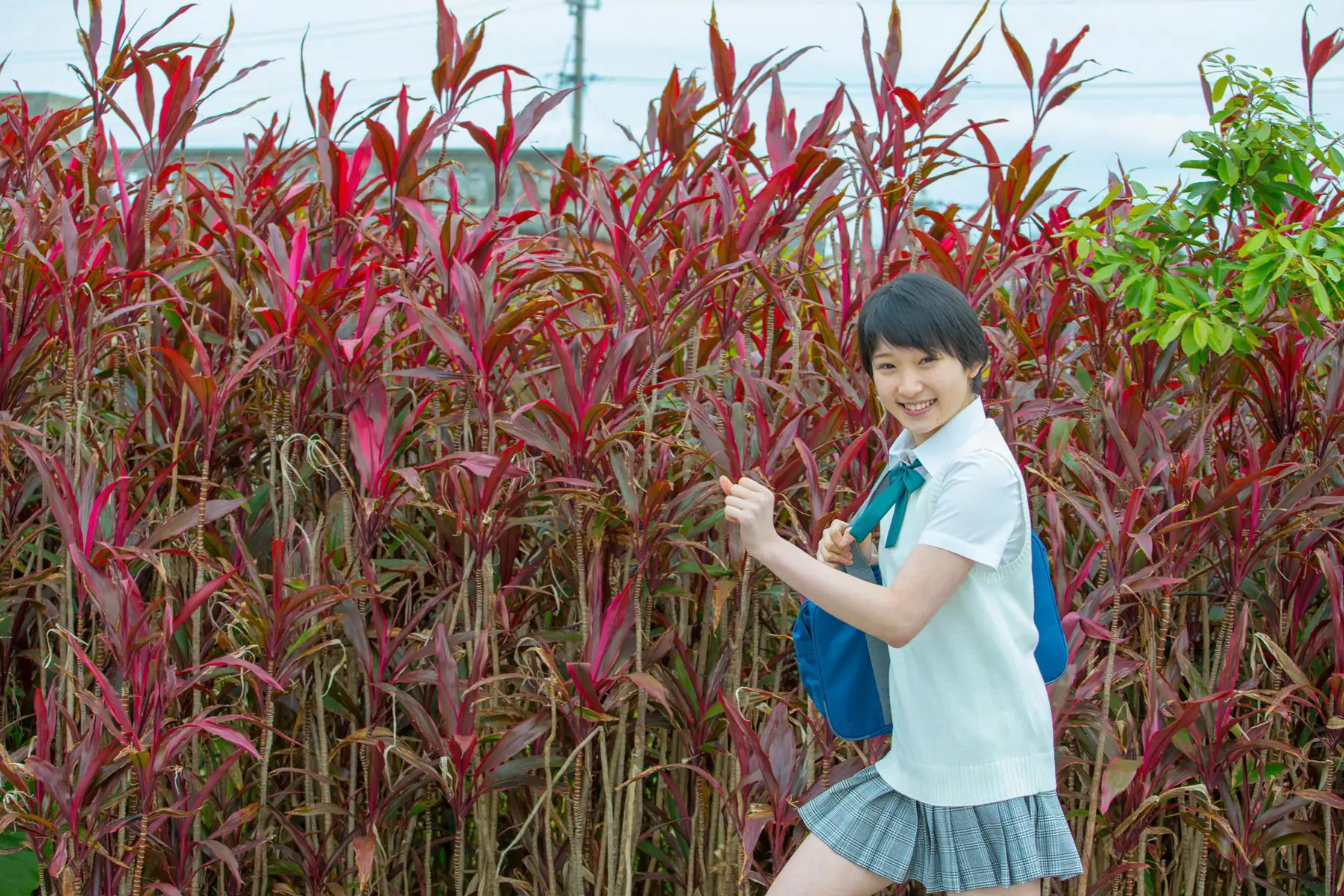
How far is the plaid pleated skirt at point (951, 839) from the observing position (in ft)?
5.94

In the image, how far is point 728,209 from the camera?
2.50m

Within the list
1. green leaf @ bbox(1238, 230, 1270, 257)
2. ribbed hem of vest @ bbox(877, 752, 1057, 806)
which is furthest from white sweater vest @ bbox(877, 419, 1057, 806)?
green leaf @ bbox(1238, 230, 1270, 257)

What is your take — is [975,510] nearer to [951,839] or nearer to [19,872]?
[951,839]

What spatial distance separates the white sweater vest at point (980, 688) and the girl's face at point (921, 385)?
0.20ft

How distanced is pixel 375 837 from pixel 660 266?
1.27 metres

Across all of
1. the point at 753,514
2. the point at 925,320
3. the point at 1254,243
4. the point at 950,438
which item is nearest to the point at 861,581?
the point at 753,514

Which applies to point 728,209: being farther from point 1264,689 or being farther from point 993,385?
point 1264,689

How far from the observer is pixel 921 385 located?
5.84 ft

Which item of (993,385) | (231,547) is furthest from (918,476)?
(231,547)

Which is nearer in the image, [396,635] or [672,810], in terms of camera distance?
[396,635]

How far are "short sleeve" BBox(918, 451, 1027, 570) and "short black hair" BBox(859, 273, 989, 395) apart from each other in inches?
6.3

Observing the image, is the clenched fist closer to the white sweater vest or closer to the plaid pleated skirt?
the white sweater vest

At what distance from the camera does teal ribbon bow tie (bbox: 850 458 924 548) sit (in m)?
1.84

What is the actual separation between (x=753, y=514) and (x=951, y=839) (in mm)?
577
